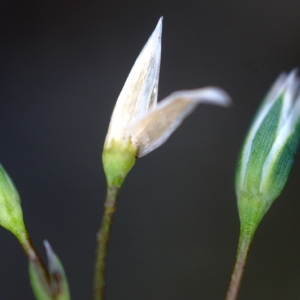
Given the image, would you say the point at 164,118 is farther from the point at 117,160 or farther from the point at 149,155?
the point at 149,155

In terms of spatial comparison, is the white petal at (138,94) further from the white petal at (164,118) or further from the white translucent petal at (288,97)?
the white translucent petal at (288,97)

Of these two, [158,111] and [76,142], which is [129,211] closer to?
[76,142]

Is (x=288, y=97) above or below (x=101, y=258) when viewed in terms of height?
above

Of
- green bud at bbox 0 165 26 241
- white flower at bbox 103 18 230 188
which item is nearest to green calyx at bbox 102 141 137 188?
white flower at bbox 103 18 230 188

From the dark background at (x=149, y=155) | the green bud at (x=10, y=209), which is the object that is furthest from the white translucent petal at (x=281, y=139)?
the dark background at (x=149, y=155)

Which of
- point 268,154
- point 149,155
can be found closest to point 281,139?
point 268,154

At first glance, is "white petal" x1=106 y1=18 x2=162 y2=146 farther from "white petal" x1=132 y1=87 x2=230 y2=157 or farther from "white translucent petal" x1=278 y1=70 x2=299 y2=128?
"white translucent petal" x1=278 y1=70 x2=299 y2=128

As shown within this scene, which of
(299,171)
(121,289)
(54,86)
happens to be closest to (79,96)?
(54,86)
